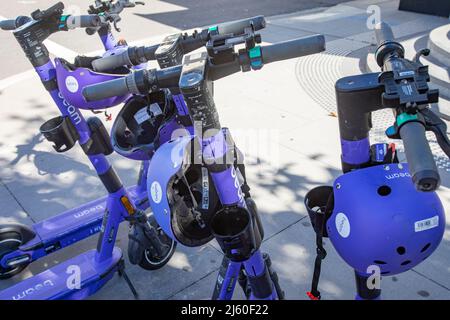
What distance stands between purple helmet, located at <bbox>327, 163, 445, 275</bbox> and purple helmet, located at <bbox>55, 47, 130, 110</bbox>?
1438 mm

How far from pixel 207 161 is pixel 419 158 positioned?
670 millimetres

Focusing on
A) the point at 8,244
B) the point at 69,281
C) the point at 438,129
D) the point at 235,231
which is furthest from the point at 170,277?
the point at 438,129

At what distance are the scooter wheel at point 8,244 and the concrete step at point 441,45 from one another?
20.0 ft

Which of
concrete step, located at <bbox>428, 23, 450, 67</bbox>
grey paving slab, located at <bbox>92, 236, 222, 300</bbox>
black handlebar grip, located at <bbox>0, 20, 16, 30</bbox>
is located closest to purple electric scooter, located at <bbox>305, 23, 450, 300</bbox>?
grey paving slab, located at <bbox>92, 236, 222, 300</bbox>

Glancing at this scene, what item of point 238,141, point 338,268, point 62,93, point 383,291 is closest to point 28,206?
point 62,93

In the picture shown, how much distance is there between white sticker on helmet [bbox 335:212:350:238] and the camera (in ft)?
4.80

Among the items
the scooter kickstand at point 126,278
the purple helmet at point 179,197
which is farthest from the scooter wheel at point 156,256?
the purple helmet at point 179,197

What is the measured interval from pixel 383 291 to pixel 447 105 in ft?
11.0

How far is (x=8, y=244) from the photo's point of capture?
10.4 feet

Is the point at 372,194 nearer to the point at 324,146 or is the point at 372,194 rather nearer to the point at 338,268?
the point at 338,268

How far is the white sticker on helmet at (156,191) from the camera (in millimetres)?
1566

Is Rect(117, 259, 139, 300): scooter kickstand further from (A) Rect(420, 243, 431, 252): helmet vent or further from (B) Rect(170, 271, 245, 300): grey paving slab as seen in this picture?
(A) Rect(420, 243, 431, 252): helmet vent

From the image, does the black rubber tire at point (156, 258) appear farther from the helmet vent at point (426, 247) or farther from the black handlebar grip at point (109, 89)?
the helmet vent at point (426, 247)
